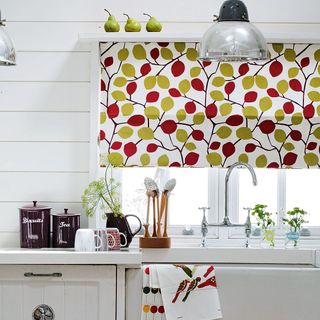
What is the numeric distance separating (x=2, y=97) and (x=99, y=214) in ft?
2.67

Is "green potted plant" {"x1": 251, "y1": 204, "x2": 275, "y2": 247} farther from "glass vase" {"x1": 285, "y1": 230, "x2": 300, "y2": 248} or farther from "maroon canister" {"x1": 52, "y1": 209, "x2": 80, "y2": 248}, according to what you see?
"maroon canister" {"x1": 52, "y1": 209, "x2": 80, "y2": 248}

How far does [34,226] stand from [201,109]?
107 centimetres

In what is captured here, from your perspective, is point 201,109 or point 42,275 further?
point 201,109

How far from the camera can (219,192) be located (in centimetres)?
439

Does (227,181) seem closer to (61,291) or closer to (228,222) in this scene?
(228,222)

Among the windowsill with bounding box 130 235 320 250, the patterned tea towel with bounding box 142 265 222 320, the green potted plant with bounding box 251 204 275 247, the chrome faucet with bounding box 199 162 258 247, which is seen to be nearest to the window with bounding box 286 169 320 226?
the windowsill with bounding box 130 235 320 250

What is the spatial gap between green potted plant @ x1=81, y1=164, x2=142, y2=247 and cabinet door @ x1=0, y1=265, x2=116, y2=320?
37 cm

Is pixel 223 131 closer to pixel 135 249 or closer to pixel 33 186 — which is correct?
pixel 135 249

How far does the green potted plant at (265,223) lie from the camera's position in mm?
4156

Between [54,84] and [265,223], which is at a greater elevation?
[54,84]

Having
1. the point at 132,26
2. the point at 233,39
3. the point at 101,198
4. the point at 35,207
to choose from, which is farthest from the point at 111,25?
the point at 233,39

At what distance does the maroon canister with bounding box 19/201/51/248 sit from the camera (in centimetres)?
404

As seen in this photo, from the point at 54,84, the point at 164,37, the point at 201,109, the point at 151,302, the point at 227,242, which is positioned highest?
the point at 164,37

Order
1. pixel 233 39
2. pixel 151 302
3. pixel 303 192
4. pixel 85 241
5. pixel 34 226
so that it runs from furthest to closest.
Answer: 1. pixel 303 192
2. pixel 34 226
3. pixel 85 241
4. pixel 151 302
5. pixel 233 39
